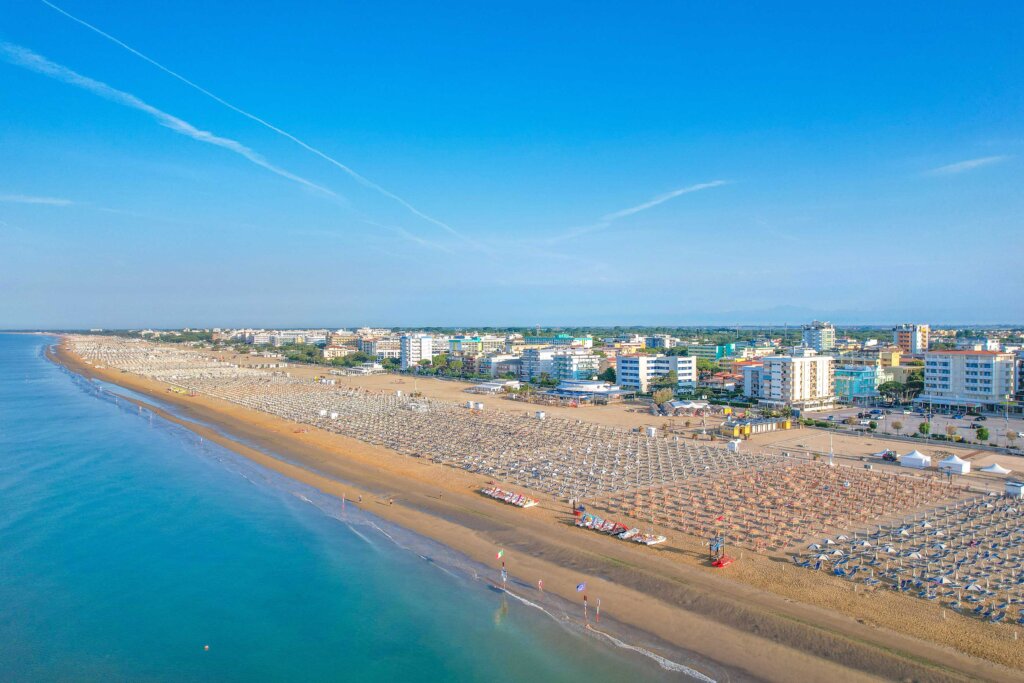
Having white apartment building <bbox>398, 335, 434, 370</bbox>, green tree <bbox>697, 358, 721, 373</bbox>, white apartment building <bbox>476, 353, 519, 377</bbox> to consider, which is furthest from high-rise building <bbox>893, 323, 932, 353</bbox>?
white apartment building <bbox>398, 335, 434, 370</bbox>

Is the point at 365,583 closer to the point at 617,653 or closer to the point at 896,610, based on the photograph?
the point at 617,653

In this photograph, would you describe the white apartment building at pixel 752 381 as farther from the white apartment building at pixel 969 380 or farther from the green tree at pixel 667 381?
the white apartment building at pixel 969 380

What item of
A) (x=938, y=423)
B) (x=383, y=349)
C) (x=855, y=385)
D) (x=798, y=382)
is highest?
(x=383, y=349)

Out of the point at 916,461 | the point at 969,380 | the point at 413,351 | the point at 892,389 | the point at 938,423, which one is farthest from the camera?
the point at 413,351

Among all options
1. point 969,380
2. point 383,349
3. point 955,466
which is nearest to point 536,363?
point 383,349

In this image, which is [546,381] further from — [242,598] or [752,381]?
[242,598]

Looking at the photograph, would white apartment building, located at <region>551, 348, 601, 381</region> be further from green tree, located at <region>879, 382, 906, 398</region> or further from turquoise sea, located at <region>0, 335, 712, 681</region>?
turquoise sea, located at <region>0, 335, 712, 681</region>
